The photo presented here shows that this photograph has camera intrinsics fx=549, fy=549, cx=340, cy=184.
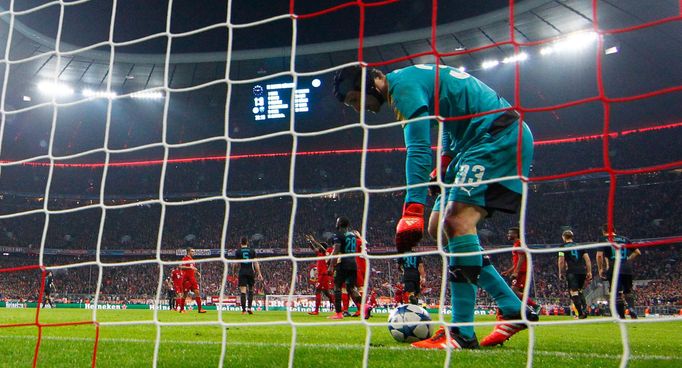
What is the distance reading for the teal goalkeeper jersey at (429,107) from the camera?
313 cm

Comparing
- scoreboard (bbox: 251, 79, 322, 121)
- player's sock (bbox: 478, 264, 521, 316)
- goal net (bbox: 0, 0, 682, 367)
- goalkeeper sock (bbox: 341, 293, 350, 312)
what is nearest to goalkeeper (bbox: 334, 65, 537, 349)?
player's sock (bbox: 478, 264, 521, 316)

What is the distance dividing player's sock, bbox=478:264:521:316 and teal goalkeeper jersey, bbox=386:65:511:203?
34.7 inches

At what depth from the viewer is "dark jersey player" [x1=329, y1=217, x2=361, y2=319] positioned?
28.5 feet

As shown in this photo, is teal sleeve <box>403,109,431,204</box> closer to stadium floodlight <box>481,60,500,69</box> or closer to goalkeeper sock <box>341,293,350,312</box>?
goalkeeper sock <box>341,293,350,312</box>

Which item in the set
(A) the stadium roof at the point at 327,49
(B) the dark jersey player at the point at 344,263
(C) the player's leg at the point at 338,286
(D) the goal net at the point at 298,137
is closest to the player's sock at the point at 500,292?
(B) the dark jersey player at the point at 344,263

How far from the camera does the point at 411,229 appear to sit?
2.90 metres

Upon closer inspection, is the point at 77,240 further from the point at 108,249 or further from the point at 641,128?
the point at 641,128

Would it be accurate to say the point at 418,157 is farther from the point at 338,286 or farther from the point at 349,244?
the point at 338,286

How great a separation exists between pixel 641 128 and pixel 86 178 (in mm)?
30065

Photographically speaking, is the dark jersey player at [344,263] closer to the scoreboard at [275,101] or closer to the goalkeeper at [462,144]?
the goalkeeper at [462,144]

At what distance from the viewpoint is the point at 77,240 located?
97.8ft

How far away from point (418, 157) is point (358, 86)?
2.12 feet

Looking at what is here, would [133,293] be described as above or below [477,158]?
below

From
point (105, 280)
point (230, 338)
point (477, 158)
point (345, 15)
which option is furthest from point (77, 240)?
point (477, 158)
